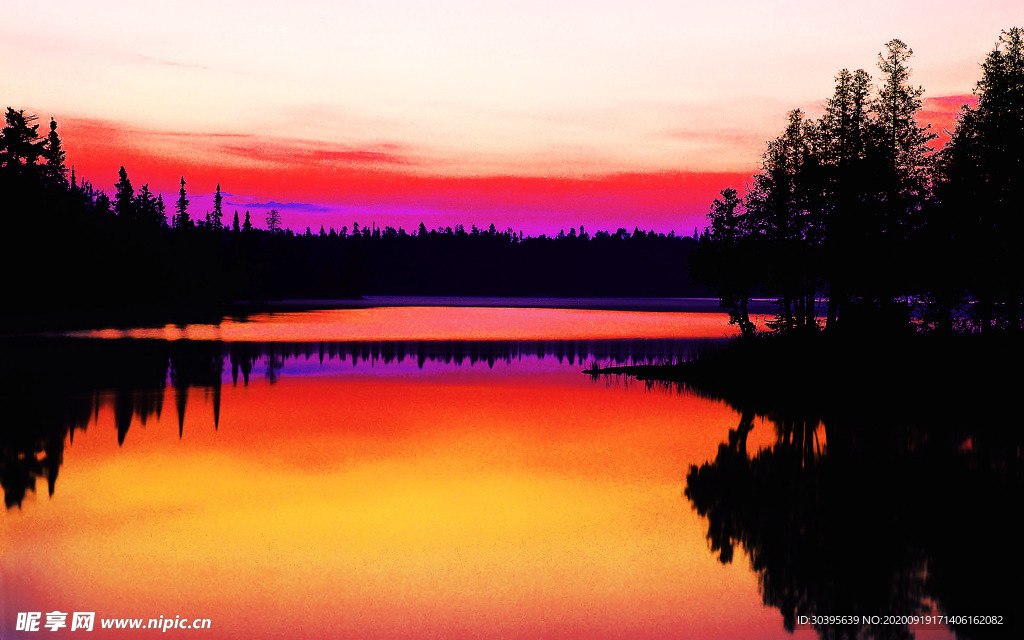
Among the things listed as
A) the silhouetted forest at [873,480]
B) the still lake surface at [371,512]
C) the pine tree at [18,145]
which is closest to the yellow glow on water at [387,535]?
the still lake surface at [371,512]

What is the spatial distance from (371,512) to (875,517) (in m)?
9.20

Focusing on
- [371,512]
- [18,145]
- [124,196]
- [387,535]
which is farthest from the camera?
[124,196]

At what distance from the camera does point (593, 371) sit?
1799 inches

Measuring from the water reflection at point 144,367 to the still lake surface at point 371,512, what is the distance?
0.23 metres

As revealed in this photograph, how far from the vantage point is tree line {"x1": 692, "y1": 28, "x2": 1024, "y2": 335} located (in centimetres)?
4728

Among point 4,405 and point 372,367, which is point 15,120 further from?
point 4,405

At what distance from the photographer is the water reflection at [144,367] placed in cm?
2444

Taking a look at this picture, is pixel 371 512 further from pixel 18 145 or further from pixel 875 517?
pixel 18 145

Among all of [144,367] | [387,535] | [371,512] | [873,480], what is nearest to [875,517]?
[873,480]

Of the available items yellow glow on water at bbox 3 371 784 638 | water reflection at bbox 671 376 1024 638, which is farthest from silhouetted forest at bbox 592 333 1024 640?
yellow glow on water at bbox 3 371 784 638

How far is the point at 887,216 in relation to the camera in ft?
172

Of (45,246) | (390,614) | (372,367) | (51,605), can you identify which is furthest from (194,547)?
(45,246)

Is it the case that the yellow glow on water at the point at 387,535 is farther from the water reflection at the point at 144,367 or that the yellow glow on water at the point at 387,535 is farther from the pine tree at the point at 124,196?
the pine tree at the point at 124,196

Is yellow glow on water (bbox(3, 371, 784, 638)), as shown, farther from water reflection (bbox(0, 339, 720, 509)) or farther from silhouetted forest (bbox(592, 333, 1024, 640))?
water reflection (bbox(0, 339, 720, 509))
